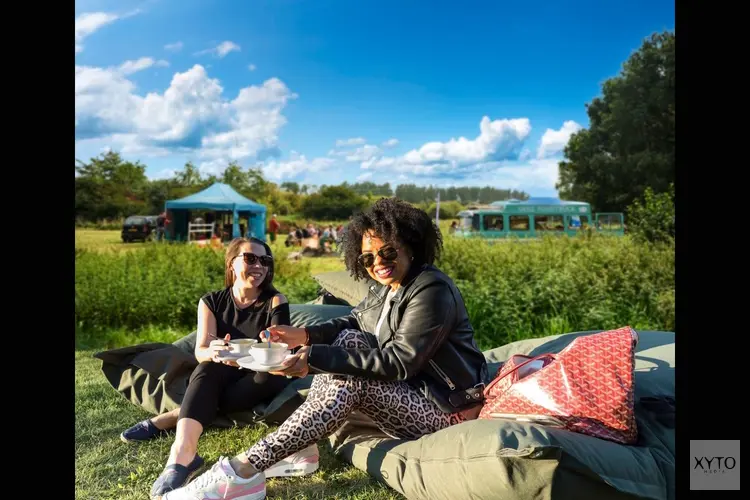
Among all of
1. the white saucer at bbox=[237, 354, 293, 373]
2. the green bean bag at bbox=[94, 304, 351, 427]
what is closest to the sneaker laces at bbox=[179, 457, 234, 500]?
the white saucer at bbox=[237, 354, 293, 373]

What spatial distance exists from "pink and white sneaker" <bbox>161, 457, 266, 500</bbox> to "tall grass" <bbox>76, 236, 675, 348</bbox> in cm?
321

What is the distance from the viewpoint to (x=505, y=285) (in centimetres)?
570

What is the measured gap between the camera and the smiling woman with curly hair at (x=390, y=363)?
2277mm

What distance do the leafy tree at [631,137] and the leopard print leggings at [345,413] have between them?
18115mm

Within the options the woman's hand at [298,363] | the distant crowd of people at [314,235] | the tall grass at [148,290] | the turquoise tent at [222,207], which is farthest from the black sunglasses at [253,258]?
the turquoise tent at [222,207]

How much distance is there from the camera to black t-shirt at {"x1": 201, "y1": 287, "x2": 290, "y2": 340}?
3.06 m

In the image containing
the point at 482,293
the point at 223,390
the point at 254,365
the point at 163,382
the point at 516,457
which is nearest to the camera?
the point at 516,457

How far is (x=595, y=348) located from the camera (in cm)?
224

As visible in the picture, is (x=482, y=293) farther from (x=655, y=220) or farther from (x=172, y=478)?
(x=172, y=478)

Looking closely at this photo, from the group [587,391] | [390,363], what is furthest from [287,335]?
[587,391]

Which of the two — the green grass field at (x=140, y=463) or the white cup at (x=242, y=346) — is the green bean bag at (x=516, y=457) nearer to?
the green grass field at (x=140, y=463)

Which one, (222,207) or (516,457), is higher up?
(222,207)

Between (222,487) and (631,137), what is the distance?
847 inches
